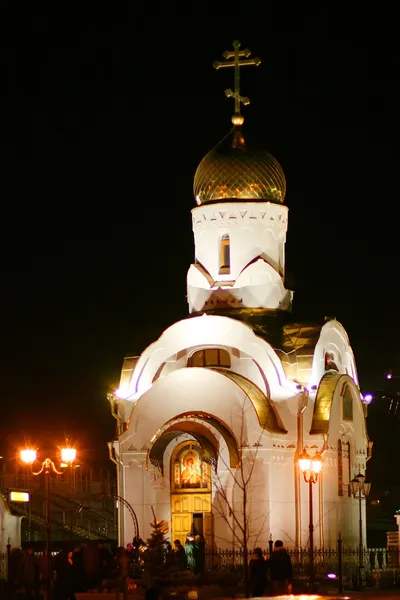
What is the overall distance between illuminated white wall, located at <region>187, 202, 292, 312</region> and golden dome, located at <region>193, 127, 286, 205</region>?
1.02 feet

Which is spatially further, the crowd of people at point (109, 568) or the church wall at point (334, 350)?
the church wall at point (334, 350)

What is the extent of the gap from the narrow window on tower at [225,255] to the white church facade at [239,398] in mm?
24

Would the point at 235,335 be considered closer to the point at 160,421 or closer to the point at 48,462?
the point at 160,421

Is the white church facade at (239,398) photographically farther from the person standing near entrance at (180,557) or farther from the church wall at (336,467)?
the person standing near entrance at (180,557)

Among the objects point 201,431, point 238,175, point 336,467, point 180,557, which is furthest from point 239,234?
point 180,557

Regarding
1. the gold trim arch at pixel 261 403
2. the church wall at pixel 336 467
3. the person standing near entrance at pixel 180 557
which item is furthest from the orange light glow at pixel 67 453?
the church wall at pixel 336 467

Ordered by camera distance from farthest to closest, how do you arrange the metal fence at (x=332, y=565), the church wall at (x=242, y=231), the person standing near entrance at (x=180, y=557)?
1. the church wall at (x=242, y=231)
2. the metal fence at (x=332, y=565)
3. the person standing near entrance at (x=180, y=557)

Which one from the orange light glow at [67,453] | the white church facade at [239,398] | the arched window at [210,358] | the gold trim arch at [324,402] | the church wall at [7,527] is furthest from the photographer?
the arched window at [210,358]

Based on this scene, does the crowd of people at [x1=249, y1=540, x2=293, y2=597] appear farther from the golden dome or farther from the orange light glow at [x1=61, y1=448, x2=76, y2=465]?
the golden dome

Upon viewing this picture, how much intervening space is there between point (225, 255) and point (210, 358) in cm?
269

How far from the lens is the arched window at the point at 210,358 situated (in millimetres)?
33500

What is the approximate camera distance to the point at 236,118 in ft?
116

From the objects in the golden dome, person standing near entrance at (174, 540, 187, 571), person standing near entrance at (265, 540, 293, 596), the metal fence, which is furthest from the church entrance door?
person standing near entrance at (265, 540, 293, 596)

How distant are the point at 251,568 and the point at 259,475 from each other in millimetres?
7064
